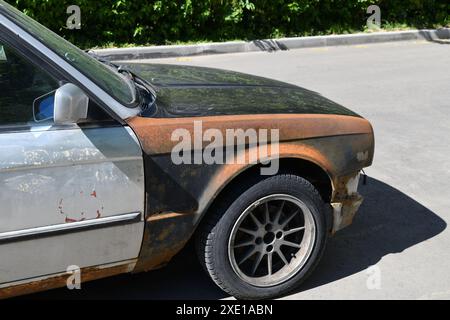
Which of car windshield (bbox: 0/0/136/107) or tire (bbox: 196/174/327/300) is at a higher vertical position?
car windshield (bbox: 0/0/136/107)

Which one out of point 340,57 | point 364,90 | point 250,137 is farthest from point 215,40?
point 250,137

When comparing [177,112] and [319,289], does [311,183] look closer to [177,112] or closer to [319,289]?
[319,289]

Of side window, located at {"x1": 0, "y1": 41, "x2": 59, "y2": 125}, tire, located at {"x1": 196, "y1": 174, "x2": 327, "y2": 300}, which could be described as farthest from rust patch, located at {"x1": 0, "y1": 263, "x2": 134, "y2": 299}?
side window, located at {"x1": 0, "y1": 41, "x2": 59, "y2": 125}

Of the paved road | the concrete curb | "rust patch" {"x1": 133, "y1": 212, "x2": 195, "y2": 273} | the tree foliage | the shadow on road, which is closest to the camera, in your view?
"rust patch" {"x1": 133, "y1": 212, "x2": 195, "y2": 273}

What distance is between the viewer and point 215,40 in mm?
11039

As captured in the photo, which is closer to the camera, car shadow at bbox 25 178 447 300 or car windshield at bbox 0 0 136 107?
car windshield at bbox 0 0 136 107

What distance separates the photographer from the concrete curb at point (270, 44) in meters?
10.0

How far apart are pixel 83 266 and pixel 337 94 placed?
5.58 meters

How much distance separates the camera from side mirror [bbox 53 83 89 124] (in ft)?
8.82

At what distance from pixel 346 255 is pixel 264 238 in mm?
908

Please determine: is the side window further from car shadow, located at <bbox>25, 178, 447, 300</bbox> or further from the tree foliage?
the tree foliage

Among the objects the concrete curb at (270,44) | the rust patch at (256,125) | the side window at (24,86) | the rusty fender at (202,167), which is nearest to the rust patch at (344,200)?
the rusty fender at (202,167)

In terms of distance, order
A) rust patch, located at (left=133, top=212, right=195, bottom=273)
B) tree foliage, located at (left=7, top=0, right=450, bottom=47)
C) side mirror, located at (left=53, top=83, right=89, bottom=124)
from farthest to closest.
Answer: tree foliage, located at (left=7, top=0, right=450, bottom=47) < rust patch, located at (left=133, top=212, right=195, bottom=273) < side mirror, located at (left=53, top=83, right=89, bottom=124)

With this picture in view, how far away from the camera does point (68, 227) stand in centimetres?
288
